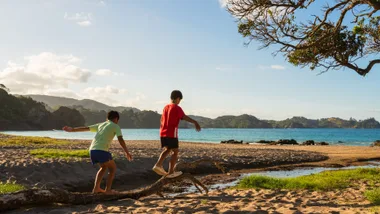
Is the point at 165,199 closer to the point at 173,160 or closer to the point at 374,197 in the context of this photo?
the point at 173,160

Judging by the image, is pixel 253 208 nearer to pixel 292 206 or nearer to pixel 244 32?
pixel 292 206

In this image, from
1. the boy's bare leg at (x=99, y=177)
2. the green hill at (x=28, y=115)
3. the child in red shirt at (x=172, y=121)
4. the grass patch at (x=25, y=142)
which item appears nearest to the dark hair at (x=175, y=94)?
the child in red shirt at (x=172, y=121)

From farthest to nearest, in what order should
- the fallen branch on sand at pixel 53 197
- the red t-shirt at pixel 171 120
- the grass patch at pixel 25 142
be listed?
1. the grass patch at pixel 25 142
2. the red t-shirt at pixel 171 120
3. the fallen branch on sand at pixel 53 197

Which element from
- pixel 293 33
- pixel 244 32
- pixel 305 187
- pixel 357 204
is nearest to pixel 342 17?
pixel 293 33

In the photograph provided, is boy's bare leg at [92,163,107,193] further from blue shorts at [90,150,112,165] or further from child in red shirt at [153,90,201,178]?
child in red shirt at [153,90,201,178]

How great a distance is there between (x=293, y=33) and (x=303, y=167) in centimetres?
961

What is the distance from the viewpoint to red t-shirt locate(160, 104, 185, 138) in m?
8.57

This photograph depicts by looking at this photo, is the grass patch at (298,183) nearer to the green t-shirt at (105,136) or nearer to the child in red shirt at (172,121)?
the child in red shirt at (172,121)

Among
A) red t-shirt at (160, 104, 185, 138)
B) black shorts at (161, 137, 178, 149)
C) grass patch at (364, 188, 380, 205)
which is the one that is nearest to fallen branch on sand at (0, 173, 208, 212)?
black shorts at (161, 137, 178, 149)

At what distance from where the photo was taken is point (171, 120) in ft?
28.1

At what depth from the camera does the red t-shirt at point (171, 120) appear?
857 cm

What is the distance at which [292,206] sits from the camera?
25.7 ft

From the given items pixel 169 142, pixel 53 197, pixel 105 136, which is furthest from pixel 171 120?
pixel 53 197

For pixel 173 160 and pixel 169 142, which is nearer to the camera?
pixel 169 142
